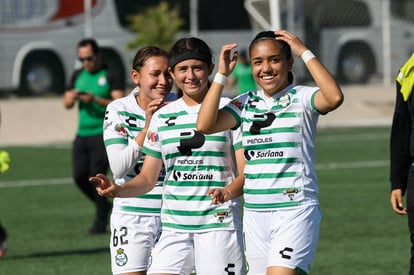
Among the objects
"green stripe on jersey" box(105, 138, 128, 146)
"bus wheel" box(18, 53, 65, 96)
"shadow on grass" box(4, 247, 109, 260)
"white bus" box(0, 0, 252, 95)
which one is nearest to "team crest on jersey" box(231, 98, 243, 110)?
"green stripe on jersey" box(105, 138, 128, 146)

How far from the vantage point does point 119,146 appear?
7.77 m

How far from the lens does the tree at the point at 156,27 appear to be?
3794 cm

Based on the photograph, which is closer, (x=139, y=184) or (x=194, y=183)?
(x=194, y=183)

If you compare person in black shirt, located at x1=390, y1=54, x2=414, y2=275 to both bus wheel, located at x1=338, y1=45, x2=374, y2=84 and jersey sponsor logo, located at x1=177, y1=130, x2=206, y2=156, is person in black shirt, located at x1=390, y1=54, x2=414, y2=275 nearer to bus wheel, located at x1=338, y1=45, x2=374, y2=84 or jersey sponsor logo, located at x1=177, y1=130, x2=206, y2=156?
jersey sponsor logo, located at x1=177, y1=130, x2=206, y2=156

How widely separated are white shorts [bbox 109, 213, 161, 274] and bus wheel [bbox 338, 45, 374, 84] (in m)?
35.6

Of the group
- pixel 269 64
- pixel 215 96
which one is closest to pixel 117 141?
pixel 215 96

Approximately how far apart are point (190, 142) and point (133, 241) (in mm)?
1023

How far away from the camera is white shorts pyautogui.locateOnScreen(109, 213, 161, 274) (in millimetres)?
7762

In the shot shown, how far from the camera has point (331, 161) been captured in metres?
23.2

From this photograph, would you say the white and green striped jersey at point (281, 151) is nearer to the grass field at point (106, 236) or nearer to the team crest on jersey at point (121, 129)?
the team crest on jersey at point (121, 129)

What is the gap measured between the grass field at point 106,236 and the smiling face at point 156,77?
3.91m

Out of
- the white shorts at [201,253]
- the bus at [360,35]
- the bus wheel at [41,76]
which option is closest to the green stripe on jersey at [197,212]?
the white shorts at [201,253]

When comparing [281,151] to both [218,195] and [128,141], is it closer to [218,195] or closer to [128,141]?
[218,195]

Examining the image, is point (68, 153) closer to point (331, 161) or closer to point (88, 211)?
point (331, 161)
